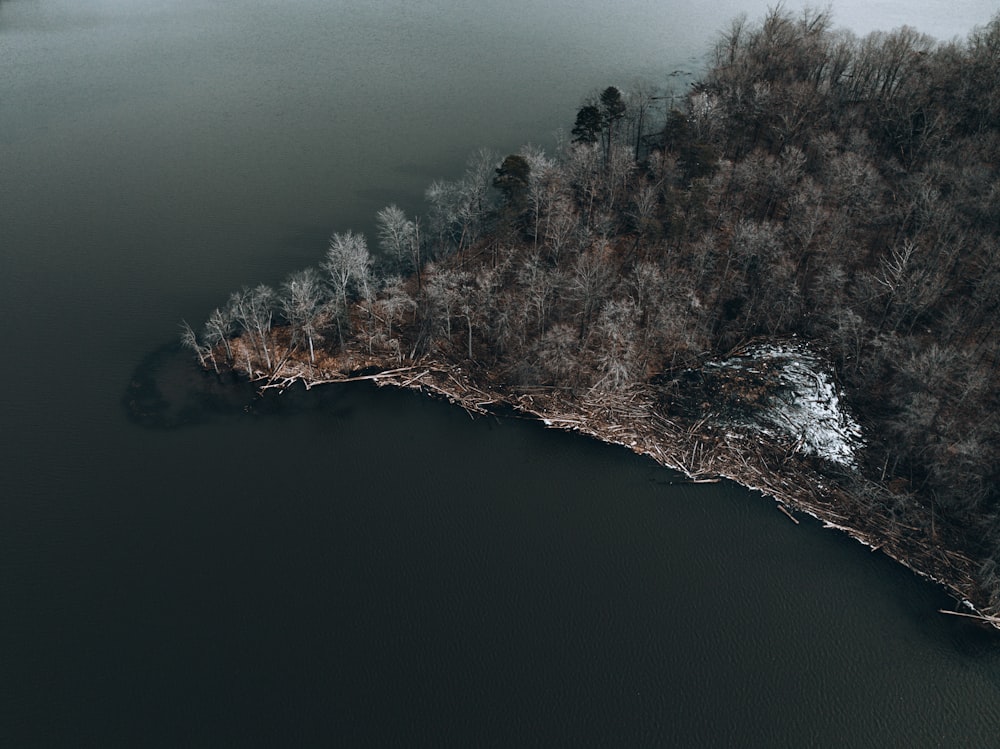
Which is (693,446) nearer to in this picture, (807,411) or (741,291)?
(807,411)

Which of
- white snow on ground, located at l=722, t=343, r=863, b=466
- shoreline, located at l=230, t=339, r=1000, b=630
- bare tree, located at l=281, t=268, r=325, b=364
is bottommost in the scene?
shoreline, located at l=230, t=339, r=1000, b=630

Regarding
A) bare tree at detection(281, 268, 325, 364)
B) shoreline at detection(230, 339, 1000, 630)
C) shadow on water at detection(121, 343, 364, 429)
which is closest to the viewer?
shoreline at detection(230, 339, 1000, 630)

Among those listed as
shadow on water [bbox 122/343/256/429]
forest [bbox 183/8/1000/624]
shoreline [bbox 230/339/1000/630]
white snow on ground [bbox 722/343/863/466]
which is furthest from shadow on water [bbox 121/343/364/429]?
white snow on ground [bbox 722/343/863/466]

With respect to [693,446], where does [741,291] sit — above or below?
above

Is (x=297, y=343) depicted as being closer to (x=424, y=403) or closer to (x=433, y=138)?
(x=424, y=403)

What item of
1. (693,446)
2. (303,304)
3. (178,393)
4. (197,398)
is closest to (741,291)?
(693,446)

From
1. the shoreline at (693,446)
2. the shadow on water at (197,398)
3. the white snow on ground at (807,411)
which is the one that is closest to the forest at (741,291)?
the shoreline at (693,446)

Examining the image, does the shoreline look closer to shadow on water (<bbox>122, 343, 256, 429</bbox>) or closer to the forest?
the forest

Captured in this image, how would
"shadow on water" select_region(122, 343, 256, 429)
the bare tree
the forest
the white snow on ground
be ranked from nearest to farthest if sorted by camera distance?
the forest → the white snow on ground → "shadow on water" select_region(122, 343, 256, 429) → the bare tree
